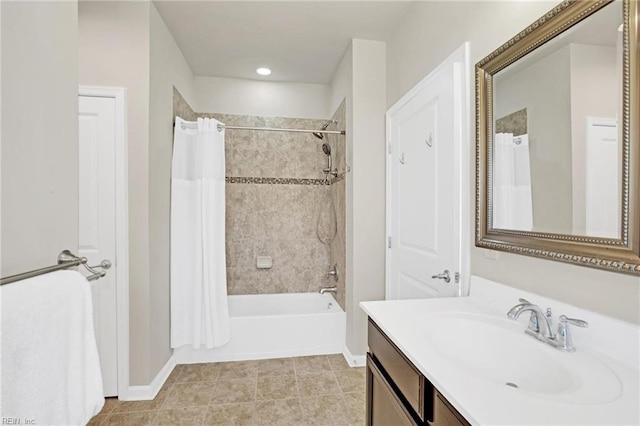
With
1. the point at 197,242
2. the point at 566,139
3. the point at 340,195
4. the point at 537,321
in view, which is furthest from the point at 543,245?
the point at 197,242

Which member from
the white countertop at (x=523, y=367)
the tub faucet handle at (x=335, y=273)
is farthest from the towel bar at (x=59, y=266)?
the tub faucet handle at (x=335, y=273)

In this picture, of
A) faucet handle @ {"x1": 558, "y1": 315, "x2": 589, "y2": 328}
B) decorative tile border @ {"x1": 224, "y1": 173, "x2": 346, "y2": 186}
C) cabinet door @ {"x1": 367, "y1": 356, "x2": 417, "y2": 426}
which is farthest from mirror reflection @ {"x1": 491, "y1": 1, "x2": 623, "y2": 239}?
decorative tile border @ {"x1": 224, "y1": 173, "x2": 346, "y2": 186}

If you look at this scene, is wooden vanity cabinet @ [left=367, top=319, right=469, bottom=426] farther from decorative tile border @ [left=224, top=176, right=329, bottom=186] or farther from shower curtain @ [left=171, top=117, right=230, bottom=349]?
decorative tile border @ [left=224, top=176, right=329, bottom=186]

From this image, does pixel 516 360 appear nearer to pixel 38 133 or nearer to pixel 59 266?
pixel 59 266

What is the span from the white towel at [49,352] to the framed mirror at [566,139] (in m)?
1.48

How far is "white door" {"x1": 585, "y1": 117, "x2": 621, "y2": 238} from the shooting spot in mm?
855

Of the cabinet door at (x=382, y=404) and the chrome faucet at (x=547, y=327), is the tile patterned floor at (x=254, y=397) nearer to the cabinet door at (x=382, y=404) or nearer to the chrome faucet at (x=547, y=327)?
the cabinet door at (x=382, y=404)

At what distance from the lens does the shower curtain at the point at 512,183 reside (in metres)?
1.18

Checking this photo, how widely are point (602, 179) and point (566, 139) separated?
189mm

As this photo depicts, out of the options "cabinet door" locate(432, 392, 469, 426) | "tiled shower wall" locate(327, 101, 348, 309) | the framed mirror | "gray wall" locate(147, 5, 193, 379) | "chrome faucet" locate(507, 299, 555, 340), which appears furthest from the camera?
"tiled shower wall" locate(327, 101, 348, 309)

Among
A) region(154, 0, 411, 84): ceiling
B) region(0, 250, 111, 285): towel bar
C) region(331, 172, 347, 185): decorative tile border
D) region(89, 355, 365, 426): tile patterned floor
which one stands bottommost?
region(89, 355, 365, 426): tile patterned floor

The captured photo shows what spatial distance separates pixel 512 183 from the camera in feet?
4.10

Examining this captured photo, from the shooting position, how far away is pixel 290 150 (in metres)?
3.55

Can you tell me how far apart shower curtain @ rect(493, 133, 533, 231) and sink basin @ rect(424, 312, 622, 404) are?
0.40 meters
